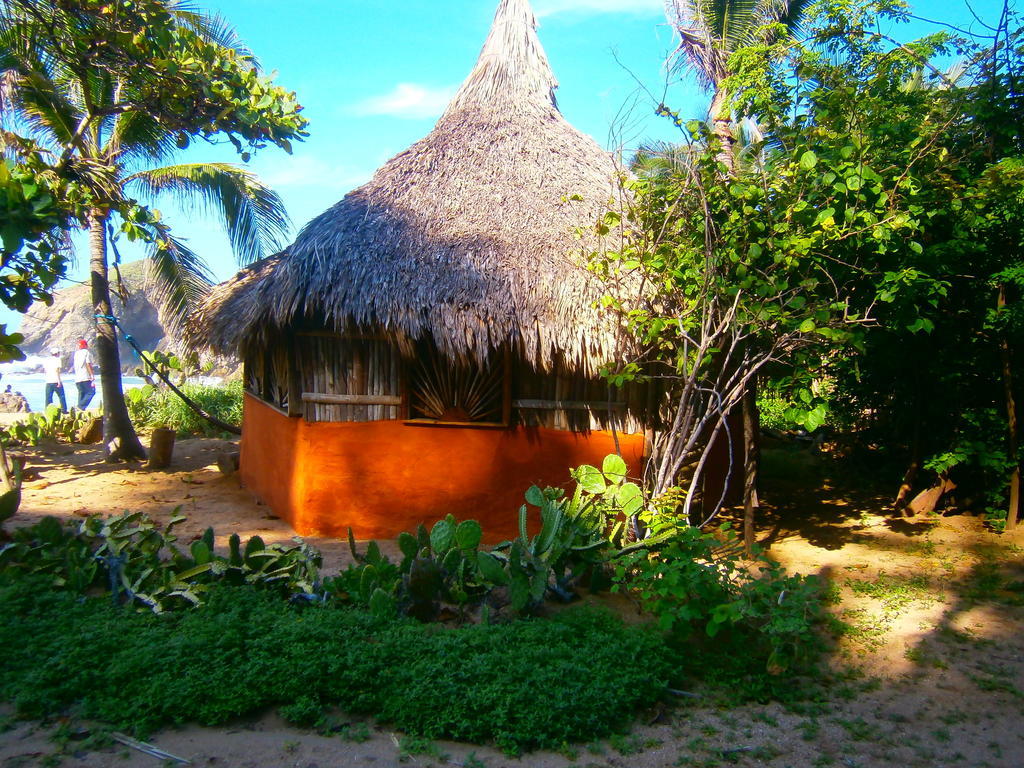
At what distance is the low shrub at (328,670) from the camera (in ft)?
11.5

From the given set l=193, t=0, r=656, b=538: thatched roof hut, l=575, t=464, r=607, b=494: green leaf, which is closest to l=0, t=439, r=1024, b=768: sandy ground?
l=193, t=0, r=656, b=538: thatched roof hut

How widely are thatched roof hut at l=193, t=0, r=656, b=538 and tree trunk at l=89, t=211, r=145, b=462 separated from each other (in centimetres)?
354

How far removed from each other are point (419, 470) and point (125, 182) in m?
6.25

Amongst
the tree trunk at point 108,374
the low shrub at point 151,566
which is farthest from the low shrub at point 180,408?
the low shrub at point 151,566

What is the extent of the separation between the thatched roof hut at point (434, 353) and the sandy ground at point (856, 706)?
33.2 inches

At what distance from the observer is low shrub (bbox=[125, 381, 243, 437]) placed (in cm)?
1255

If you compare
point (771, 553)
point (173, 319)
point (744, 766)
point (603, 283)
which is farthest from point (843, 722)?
point (173, 319)

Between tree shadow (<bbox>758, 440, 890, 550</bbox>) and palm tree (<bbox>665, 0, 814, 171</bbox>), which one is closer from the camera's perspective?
tree shadow (<bbox>758, 440, 890, 550</bbox>)

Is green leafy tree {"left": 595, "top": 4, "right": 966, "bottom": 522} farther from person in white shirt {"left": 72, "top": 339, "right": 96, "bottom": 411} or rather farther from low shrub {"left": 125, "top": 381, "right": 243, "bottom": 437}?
person in white shirt {"left": 72, "top": 339, "right": 96, "bottom": 411}

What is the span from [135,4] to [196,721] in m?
5.38

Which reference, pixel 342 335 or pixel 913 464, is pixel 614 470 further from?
pixel 913 464

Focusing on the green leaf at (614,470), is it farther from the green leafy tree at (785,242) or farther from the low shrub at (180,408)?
the low shrub at (180,408)

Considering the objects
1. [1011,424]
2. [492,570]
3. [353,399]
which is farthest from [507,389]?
[1011,424]

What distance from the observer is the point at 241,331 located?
6773mm
